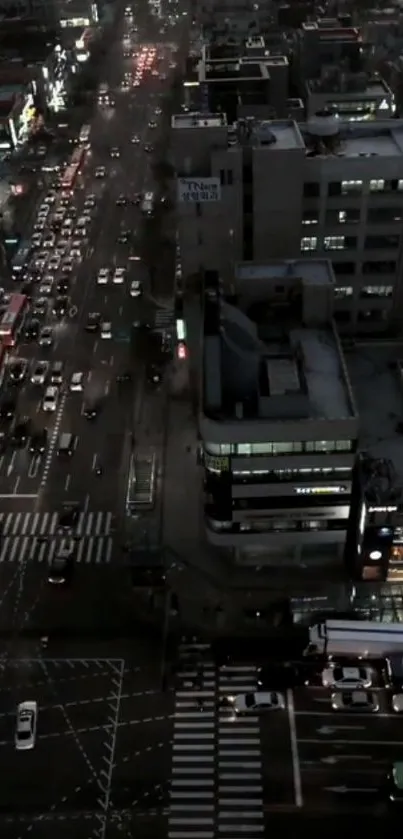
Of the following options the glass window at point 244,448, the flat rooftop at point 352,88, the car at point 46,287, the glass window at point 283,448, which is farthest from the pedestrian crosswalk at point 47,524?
the flat rooftop at point 352,88

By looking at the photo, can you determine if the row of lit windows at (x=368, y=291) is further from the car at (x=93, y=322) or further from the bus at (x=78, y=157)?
the bus at (x=78, y=157)

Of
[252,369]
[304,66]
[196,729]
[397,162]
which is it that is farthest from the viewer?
[304,66]

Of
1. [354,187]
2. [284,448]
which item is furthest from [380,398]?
[354,187]

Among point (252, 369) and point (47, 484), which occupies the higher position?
point (252, 369)

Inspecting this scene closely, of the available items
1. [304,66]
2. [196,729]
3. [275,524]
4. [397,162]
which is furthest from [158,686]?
[304,66]

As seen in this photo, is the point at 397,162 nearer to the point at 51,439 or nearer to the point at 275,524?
the point at 275,524

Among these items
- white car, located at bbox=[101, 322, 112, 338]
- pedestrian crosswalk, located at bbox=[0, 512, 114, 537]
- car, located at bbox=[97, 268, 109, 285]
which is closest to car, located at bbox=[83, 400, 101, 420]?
white car, located at bbox=[101, 322, 112, 338]
